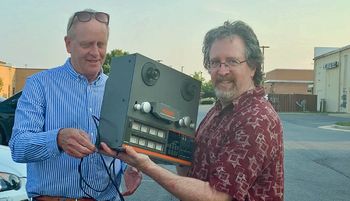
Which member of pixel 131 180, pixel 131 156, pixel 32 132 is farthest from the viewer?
pixel 131 180

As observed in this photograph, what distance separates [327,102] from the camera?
49875mm

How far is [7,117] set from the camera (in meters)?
9.92

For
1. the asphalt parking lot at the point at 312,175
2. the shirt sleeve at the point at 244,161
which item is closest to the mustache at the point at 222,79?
the shirt sleeve at the point at 244,161

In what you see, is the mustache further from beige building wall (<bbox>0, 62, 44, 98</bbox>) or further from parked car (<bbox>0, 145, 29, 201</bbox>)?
beige building wall (<bbox>0, 62, 44, 98</bbox>)

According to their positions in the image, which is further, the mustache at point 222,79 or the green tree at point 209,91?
the green tree at point 209,91

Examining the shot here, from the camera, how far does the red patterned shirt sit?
204 cm

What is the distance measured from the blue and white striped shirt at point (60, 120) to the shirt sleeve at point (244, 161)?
32.2 inches

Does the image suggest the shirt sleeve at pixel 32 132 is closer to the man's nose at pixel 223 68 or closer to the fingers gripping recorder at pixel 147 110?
the fingers gripping recorder at pixel 147 110

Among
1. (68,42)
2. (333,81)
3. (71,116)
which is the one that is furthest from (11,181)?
(333,81)

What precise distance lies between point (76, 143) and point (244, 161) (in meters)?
0.71

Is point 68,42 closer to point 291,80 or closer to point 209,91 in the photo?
point 209,91

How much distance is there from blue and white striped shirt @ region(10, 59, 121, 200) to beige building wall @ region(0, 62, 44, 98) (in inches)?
1900

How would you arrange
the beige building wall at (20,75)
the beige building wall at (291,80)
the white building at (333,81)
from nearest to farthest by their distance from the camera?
the white building at (333,81) → the beige building wall at (20,75) → the beige building wall at (291,80)

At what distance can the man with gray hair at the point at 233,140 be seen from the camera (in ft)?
6.68
